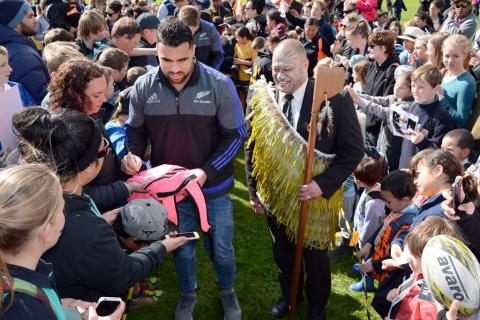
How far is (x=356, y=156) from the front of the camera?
11.1 ft

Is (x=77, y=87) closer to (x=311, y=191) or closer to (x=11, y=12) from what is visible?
(x=311, y=191)

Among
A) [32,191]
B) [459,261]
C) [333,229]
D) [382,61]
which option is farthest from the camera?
[382,61]

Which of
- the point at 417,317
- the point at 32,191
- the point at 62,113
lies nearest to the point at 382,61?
the point at 417,317

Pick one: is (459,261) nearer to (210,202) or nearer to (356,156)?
(356,156)

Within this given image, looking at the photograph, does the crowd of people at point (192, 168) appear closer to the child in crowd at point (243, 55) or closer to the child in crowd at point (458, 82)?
the child in crowd at point (458, 82)

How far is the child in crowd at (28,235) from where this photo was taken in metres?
1.71

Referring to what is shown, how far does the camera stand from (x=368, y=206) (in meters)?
4.13

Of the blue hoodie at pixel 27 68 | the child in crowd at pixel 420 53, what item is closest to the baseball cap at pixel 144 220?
the blue hoodie at pixel 27 68

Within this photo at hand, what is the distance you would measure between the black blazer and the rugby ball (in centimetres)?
115

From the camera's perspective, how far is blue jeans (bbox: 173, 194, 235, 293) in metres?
3.66

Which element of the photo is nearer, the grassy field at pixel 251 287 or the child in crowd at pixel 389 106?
the grassy field at pixel 251 287

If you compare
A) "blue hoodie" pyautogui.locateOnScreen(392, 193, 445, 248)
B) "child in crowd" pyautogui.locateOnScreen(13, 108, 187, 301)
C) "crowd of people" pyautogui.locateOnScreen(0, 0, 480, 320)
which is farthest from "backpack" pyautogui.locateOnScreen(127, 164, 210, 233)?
"blue hoodie" pyautogui.locateOnScreen(392, 193, 445, 248)

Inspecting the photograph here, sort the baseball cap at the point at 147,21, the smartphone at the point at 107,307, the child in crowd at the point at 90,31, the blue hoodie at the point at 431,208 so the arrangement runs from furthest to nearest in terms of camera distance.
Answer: the baseball cap at the point at 147,21 < the child in crowd at the point at 90,31 < the blue hoodie at the point at 431,208 < the smartphone at the point at 107,307

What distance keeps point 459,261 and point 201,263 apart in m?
2.98
